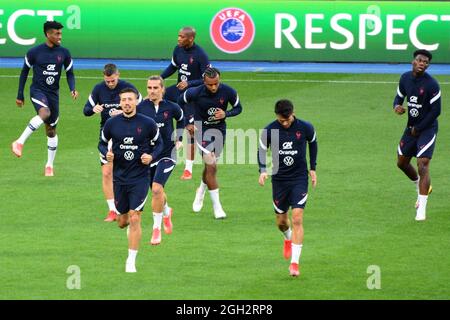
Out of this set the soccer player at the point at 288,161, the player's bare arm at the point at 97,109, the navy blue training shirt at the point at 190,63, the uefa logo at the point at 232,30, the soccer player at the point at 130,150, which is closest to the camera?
the soccer player at the point at 130,150

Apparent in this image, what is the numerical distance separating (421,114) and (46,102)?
6833 millimetres

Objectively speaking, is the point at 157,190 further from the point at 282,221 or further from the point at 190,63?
the point at 190,63

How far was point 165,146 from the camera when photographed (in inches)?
682

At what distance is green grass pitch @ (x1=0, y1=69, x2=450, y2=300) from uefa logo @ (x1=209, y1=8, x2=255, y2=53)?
7522 mm

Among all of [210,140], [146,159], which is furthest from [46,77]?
[146,159]

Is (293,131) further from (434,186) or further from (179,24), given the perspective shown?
(179,24)

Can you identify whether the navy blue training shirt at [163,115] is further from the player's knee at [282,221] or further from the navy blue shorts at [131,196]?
the player's knee at [282,221]

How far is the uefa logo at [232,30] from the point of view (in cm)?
3462

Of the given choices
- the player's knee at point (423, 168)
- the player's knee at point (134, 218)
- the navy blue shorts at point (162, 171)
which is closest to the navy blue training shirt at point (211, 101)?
the navy blue shorts at point (162, 171)

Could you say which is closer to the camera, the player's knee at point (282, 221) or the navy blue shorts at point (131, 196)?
the navy blue shorts at point (131, 196)

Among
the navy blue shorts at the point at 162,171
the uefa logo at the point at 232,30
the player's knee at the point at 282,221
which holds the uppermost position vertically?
the uefa logo at the point at 232,30

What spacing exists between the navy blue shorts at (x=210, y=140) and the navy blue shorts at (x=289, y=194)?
11.9ft

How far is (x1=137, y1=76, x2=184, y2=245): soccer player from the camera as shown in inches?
666
